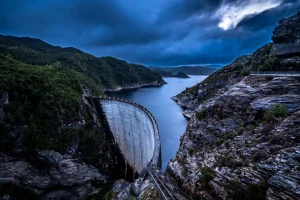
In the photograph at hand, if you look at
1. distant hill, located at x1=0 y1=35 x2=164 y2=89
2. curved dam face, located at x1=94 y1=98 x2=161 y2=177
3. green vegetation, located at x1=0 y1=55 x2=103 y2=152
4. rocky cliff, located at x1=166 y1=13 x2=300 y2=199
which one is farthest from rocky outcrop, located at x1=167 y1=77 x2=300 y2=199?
distant hill, located at x1=0 y1=35 x2=164 y2=89

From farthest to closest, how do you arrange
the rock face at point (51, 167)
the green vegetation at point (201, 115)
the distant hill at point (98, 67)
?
the distant hill at point (98, 67) < the rock face at point (51, 167) < the green vegetation at point (201, 115)

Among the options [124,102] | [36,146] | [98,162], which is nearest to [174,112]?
[124,102]

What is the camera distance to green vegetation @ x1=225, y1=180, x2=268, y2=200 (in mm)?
9211

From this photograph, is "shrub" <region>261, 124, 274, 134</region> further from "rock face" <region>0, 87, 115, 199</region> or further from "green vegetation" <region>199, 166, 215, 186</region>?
"rock face" <region>0, 87, 115, 199</region>

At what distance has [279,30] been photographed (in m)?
31.4

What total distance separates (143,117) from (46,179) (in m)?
19.0

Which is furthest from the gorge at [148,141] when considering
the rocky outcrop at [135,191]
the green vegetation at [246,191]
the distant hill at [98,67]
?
the distant hill at [98,67]

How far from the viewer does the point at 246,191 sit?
9.73 metres

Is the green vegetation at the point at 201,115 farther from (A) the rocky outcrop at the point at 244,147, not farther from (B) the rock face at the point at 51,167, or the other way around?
(B) the rock face at the point at 51,167

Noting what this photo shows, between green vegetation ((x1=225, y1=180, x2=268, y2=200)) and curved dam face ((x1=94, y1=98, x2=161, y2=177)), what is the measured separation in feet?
58.6

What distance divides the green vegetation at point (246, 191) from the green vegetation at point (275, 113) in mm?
6040

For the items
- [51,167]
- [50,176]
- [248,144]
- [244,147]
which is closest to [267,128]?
[248,144]

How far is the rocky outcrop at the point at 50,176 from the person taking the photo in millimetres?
23406

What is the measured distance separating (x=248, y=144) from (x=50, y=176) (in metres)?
28.4
